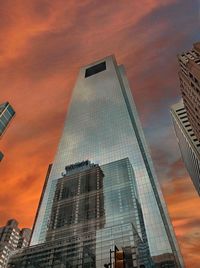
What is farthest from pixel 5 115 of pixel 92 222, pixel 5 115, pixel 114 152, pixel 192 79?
pixel 192 79

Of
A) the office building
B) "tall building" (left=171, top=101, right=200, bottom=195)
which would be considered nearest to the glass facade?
the office building

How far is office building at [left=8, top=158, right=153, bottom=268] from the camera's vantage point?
79.1 meters

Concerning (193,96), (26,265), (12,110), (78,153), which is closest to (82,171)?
(78,153)

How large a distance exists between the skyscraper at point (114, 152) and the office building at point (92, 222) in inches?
164

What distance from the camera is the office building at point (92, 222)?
7912 cm

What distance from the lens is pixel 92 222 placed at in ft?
365

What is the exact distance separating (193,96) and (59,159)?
4564 inches

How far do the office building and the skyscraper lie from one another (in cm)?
415

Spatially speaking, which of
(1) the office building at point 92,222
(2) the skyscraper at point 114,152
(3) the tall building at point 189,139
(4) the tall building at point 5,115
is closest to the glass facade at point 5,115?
(4) the tall building at point 5,115

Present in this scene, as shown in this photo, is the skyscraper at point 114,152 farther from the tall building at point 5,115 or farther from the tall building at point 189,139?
the tall building at point 5,115

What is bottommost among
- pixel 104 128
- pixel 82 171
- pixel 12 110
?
pixel 82 171

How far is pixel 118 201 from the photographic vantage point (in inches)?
4486

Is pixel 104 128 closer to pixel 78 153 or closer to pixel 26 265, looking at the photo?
pixel 78 153

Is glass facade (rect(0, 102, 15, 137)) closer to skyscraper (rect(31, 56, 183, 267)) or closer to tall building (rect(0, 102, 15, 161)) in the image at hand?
tall building (rect(0, 102, 15, 161))
